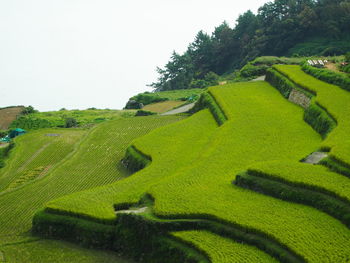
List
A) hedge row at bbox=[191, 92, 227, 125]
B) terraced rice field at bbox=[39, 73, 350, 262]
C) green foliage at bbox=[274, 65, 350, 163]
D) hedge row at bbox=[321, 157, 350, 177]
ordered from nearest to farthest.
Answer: terraced rice field at bbox=[39, 73, 350, 262] < hedge row at bbox=[321, 157, 350, 177] < green foliage at bbox=[274, 65, 350, 163] < hedge row at bbox=[191, 92, 227, 125]

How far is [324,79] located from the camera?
41.5 meters

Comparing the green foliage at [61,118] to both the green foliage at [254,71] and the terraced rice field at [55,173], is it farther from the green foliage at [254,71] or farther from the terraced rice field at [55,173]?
the green foliage at [254,71]

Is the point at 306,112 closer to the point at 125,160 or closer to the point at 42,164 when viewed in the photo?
the point at 125,160

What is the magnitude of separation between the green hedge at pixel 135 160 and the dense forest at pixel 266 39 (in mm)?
37853

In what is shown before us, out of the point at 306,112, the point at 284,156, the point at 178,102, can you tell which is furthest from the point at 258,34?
the point at 284,156

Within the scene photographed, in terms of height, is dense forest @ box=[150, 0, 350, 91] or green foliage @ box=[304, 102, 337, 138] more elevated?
dense forest @ box=[150, 0, 350, 91]

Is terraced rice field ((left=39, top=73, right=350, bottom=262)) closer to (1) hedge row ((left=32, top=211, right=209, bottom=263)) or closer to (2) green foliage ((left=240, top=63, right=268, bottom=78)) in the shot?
(1) hedge row ((left=32, top=211, right=209, bottom=263))

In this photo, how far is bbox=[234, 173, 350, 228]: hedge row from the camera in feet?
67.9

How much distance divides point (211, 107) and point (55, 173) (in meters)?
14.6

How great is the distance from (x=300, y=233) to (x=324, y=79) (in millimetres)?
24443

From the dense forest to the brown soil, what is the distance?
26.9 meters

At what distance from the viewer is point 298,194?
22.5 m

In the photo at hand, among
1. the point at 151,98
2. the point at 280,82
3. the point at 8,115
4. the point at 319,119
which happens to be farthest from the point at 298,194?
the point at 8,115

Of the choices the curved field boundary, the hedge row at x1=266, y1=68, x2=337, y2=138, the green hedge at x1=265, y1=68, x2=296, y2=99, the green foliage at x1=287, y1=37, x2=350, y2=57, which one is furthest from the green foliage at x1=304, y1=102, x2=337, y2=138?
the green foliage at x1=287, y1=37, x2=350, y2=57
